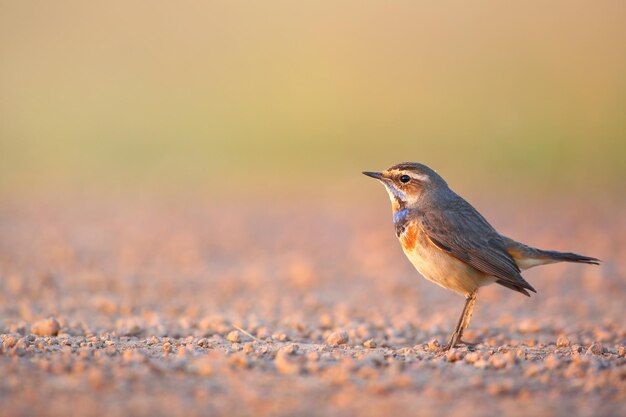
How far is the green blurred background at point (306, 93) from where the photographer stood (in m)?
22.9

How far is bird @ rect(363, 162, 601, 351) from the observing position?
7.24 metres

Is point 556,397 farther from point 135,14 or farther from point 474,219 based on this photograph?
point 135,14

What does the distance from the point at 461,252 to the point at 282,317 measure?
8.28 feet

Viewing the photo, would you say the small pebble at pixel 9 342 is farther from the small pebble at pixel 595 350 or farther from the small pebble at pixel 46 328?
the small pebble at pixel 595 350

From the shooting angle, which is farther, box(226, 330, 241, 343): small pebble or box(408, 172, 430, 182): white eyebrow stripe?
box(408, 172, 430, 182): white eyebrow stripe

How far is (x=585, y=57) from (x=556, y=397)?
27.8 m

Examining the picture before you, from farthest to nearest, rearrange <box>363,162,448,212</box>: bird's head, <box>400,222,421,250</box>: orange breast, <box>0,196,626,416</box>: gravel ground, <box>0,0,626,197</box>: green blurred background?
<box>0,0,626,197</box>: green blurred background
<box>363,162,448,212</box>: bird's head
<box>400,222,421,250</box>: orange breast
<box>0,196,626,416</box>: gravel ground

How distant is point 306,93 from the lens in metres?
30.5

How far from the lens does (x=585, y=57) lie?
31.1 meters

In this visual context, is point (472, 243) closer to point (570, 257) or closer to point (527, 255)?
point (527, 255)

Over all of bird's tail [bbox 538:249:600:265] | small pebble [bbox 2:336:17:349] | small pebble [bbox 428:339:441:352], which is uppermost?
bird's tail [bbox 538:249:600:265]

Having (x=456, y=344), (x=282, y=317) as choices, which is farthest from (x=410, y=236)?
(x=282, y=317)

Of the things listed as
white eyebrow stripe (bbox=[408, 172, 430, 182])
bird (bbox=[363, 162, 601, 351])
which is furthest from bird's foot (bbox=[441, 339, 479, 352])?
white eyebrow stripe (bbox=[408, 172, 430, 182])

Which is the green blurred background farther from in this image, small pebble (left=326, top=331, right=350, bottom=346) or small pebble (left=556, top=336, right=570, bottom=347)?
small pebble (left=326, top=331, right=350, bottom=346)
